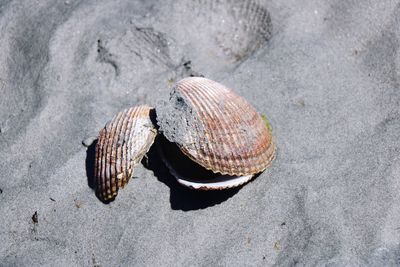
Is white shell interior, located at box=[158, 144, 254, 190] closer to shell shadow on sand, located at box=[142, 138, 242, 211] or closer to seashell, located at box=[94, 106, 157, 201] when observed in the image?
shell shadow on sand, located at box=[142, 138, 242, 211]

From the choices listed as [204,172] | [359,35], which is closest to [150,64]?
[204,172]

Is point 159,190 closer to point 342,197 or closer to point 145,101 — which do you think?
point 145,101

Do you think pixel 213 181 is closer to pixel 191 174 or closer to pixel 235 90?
pixel 191 174

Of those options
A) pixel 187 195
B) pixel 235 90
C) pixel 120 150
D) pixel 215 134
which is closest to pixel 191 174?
pixel 187 195

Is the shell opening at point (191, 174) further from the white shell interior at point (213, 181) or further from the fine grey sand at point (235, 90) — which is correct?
the fine grey sand at point (235, 90)

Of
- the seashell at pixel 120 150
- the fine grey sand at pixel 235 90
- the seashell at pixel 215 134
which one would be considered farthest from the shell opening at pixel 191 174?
the seashell at pixel 120 150

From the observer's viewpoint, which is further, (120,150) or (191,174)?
(191,174)

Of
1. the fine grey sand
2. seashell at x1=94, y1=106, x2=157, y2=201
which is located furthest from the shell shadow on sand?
seashell at x1=94, y1=106, x2=157, y2=201
